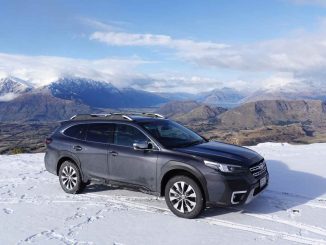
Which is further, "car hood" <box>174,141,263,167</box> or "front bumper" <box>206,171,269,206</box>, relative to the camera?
"car hood" <box>174,141,263,167</box>

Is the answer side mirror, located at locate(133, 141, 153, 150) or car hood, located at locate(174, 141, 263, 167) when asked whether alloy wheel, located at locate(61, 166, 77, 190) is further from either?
car hood, located at locate(174, 141, 263, 167)

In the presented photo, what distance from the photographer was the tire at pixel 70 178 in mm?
9109

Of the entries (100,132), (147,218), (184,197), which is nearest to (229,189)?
(184,197)

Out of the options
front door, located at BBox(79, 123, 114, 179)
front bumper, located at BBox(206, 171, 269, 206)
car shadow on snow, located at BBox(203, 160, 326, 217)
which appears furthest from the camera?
front door, located at BBox(79, 123, 114, 179)

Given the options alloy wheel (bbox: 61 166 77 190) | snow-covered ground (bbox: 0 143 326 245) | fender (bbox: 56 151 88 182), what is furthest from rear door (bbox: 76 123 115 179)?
snow-covered ground (bbox: 0 143 326 245)

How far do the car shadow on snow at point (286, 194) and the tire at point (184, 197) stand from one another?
0.42 metres

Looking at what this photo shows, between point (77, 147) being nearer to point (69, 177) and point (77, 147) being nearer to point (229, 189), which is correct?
point (69, 177)

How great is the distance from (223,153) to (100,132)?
9.87 ft

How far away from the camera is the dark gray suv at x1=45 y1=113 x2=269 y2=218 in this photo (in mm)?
7012

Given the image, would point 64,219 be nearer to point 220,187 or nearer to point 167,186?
point 167,186

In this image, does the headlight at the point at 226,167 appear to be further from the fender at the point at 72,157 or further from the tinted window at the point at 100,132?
the fender at the point at 72,157

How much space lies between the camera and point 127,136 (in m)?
8.32

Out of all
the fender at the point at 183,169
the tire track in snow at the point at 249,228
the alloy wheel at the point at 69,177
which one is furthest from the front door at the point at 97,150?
the fender at the point at 183,169

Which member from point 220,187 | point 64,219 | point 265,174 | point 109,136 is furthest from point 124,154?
point 265,174
